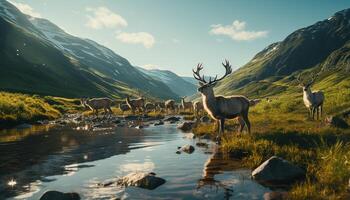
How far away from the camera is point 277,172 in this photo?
1256 centimetres

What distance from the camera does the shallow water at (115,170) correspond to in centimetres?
1145

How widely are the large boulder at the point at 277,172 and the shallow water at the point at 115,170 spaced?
51 cm

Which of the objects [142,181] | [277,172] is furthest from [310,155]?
[142,181]

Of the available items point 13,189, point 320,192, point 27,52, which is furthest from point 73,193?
point 27,52

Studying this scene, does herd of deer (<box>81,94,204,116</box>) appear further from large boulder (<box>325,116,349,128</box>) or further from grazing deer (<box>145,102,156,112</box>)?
large boulder (<box>325,116,349,128</box>)

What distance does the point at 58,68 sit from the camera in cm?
18512

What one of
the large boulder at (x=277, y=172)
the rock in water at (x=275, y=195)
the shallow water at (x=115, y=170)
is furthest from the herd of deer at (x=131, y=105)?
the rock in water at (x=275, y=195)

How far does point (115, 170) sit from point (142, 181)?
3221mm

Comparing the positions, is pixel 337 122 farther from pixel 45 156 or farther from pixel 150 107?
pixel 150 107

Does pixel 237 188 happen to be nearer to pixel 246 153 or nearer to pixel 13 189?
pixel 246 153

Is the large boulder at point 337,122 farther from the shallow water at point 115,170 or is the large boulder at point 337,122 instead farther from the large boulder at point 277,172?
the large boulder at point 277,172

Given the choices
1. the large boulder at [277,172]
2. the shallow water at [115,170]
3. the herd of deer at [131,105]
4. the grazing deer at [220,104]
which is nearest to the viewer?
the shallow water at [115,170]

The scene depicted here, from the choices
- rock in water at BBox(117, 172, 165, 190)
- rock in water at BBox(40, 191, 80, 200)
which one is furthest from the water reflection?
rock in water at BBox(117, 172, 165, 190)

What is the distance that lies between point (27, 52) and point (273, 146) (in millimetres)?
177296
